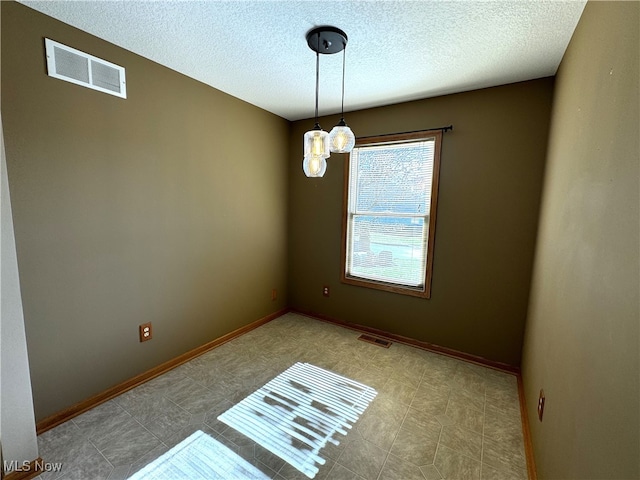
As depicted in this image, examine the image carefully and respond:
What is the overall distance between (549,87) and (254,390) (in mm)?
3208

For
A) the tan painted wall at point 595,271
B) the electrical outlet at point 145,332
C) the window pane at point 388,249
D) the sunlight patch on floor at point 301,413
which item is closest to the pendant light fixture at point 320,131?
the tan painted wall at point 595,271

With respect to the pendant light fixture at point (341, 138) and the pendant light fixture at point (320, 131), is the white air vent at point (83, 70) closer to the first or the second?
the pendant light fixture at point (320, 131)

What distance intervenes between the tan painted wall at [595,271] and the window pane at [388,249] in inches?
46.4

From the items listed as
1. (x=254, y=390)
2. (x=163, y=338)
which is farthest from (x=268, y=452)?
(x=163, y=338)

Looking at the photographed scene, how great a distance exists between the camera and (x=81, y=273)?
1.82m

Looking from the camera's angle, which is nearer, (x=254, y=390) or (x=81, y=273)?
(x=81, y=273)

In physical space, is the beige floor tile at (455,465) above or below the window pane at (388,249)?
below

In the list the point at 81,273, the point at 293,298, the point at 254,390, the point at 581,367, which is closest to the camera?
the point at 581,367

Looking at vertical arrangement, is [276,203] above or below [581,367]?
above

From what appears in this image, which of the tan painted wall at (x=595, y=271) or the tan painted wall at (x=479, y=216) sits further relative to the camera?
the tan painted wall at (x=479, y=216)

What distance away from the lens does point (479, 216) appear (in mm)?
2480

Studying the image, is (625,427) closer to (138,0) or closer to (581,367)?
(581,367)

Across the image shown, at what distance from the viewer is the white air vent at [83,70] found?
5.30 feet

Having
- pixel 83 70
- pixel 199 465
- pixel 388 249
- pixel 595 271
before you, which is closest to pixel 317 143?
pixel 595 271
